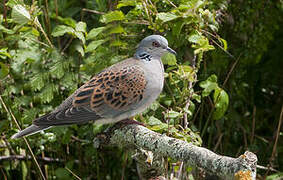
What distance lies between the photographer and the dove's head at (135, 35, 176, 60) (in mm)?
3605

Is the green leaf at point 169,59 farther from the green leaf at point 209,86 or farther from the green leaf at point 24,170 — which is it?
the green leaf at point 24,170

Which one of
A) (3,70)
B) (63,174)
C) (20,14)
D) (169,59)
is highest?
(20,14)

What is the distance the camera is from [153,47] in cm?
365

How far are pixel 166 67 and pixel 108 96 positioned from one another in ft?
2.93

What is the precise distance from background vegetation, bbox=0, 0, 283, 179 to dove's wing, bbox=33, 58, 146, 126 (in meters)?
0.24

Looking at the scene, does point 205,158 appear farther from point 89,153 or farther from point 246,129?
point 246,129

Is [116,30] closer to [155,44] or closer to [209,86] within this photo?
[155,44]

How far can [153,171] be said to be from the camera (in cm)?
325

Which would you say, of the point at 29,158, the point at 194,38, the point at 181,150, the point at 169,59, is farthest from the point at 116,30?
the point at 29,158

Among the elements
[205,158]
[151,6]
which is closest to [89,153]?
[151,6]

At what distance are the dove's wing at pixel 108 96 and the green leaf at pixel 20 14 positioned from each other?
2.20 feet

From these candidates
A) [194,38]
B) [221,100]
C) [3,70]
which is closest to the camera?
[194,38]

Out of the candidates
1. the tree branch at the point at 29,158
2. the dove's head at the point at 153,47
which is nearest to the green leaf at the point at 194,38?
the dove's head at the point at 153,47

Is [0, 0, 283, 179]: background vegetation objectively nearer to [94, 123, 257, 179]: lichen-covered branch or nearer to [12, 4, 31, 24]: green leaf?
[12, 4, 31, 24]: green leaf
